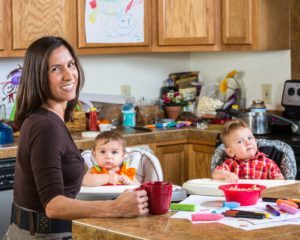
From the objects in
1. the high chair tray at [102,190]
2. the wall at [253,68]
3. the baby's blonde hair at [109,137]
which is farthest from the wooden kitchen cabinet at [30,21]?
the high chair tray at [102,190]

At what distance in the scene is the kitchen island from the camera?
1998 millimetres

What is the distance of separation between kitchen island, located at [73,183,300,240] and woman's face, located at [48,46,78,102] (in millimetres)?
455

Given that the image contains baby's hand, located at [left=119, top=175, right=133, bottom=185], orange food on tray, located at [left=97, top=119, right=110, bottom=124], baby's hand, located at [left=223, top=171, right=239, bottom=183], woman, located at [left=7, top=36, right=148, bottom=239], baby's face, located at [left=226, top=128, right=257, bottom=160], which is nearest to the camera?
woman, located at [left=7, top=36, right=148, bottom=239]

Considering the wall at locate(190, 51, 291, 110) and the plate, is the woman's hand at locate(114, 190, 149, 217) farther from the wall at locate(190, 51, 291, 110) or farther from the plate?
the wall at locate(190, 51, 291, 110)

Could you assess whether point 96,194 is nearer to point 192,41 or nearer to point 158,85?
point 192,41

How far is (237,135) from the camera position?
364cm

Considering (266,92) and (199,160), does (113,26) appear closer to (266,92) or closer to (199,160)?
(199,160)

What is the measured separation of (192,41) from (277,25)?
0.60m

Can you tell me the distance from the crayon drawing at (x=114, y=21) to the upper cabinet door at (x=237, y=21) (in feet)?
1.92

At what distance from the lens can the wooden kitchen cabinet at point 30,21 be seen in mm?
4391

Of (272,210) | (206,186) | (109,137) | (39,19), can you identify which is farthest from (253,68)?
(272,210)

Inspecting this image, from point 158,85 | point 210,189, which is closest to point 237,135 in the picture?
point 210,189

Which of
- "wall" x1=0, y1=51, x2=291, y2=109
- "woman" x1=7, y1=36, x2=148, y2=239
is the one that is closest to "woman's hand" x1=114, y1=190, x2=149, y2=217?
"woman" x1=7, y1=36, x2=148, y2=239

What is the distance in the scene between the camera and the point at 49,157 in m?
2.26
